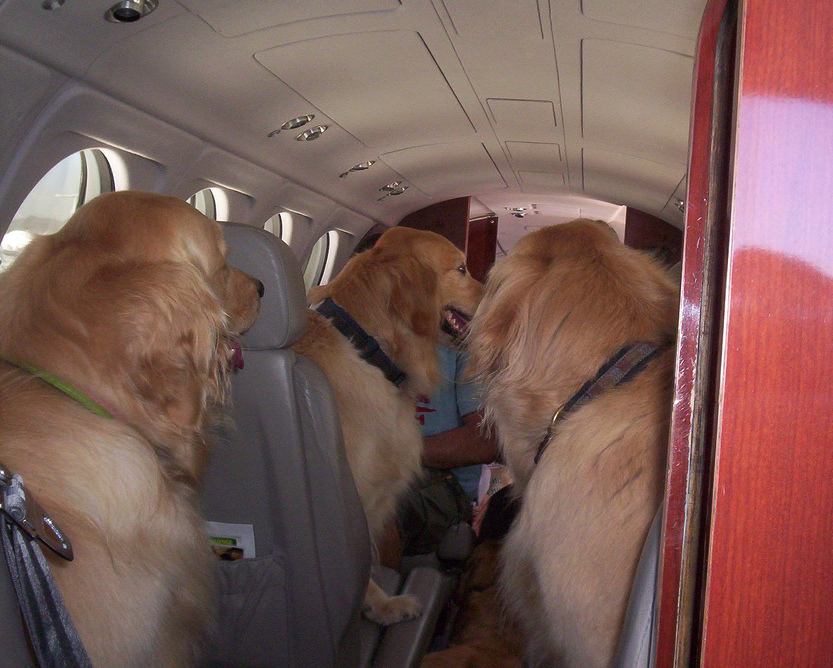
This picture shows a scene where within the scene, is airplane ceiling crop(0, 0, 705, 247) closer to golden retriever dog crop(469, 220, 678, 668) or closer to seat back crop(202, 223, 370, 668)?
seat back crop(202, 223, 370, 668)

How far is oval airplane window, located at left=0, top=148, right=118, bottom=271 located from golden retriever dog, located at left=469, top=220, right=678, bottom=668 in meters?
3.22

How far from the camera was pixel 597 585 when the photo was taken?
55.6 inches

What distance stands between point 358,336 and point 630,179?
18.1ft

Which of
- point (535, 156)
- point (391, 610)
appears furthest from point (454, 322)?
point (535, 156)

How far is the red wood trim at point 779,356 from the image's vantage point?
2.24ft

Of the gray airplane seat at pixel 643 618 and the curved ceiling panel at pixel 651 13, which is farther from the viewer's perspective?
the curved ceiling panel at pixel 651 13

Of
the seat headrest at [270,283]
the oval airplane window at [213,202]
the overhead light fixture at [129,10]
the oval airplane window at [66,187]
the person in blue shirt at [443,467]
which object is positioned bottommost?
the person in blue shirt at [443,467]

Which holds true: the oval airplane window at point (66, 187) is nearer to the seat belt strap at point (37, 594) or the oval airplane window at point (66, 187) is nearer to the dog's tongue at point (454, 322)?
the dog's tongue at point (454, 322)

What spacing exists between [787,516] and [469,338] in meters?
1.31

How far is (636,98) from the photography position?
16.1ft

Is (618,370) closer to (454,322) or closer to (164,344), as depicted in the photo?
(164,344)

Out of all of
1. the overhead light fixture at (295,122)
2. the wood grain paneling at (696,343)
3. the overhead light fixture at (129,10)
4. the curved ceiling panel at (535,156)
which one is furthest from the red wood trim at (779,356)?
the curved ceiling panel at (535,156)

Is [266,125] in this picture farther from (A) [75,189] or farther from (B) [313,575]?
(B) [313,575]

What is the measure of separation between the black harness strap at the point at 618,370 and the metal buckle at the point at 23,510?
1028mm
